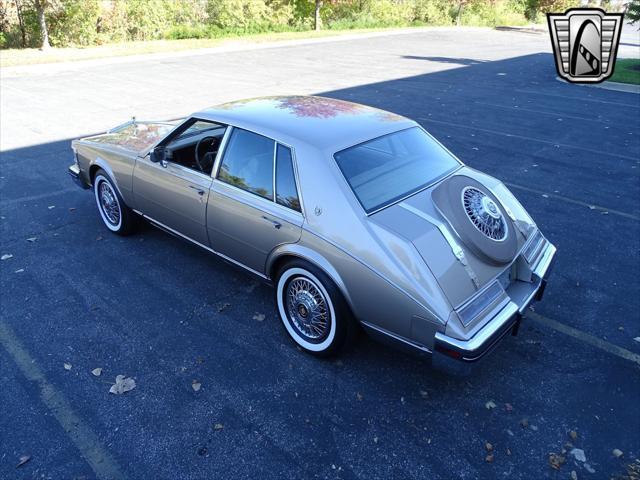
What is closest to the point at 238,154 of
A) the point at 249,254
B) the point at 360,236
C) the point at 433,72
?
the point at 249,254

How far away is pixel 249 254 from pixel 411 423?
182 centimetres

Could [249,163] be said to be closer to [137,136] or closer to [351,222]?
[351,222]

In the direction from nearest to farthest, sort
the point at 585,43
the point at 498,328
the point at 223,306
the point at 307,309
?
the point at 498,328, the point at 307,309, the point at 223,306, the point at 585,43

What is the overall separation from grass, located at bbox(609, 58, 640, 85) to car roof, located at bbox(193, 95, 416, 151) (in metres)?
15.7

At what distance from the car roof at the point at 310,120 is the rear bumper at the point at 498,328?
161cm

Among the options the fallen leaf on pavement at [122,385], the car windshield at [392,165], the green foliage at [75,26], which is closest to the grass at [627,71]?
the car windshield at [392,165]

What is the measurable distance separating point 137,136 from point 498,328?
14.3 feet

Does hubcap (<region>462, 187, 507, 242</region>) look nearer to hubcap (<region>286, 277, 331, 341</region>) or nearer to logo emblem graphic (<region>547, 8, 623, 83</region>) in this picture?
hubcap (<region>286, 277, 331, 341</region>)

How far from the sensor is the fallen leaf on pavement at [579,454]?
9.36 ft

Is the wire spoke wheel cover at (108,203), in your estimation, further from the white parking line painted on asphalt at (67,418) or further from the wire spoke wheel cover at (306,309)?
the wire spoke wheel cover at (306,309)

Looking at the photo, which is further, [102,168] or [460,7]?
[460,7]

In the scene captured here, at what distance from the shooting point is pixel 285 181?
357cm

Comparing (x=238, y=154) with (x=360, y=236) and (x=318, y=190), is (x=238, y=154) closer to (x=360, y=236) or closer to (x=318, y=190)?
(x=318, y=190)

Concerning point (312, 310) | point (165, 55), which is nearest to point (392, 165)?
point (312, 310)
